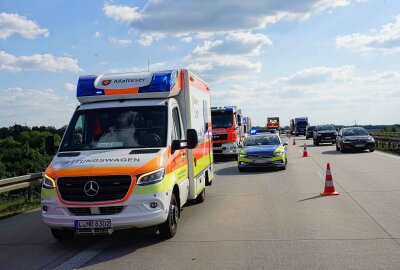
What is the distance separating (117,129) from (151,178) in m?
1.53

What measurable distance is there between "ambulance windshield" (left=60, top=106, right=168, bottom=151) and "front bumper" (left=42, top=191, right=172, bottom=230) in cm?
119

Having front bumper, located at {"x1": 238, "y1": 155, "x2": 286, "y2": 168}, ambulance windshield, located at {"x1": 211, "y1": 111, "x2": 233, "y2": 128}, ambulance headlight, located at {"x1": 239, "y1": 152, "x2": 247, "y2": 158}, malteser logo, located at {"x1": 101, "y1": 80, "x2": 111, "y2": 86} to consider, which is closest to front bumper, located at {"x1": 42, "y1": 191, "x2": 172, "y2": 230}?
malteser logo, located at {"x1": 101, "y1": 80, "x2": 111, "y2": 86}

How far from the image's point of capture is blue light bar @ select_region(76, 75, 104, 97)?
329 inches

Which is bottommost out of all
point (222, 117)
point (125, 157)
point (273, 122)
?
point (125, 157)

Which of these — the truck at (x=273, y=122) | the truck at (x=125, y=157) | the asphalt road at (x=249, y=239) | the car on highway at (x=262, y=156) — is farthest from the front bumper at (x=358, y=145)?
the truck at (x=273, y=122)

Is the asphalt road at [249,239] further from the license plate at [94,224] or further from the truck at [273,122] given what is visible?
the truck at [273,122]

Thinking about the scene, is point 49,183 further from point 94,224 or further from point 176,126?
point 176,126

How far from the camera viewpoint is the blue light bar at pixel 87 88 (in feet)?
27.4

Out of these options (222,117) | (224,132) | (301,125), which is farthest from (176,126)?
(301,125)

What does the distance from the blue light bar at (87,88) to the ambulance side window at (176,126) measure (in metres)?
1.36

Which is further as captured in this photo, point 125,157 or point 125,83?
point 125,83

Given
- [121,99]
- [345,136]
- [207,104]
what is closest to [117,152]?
[121,99]

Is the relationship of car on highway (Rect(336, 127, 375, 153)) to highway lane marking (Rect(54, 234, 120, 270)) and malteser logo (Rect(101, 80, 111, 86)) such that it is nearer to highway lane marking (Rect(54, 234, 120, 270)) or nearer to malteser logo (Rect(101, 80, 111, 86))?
malteser logo (Rect(101, 80, 111, 86))

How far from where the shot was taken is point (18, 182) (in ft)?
39.1
